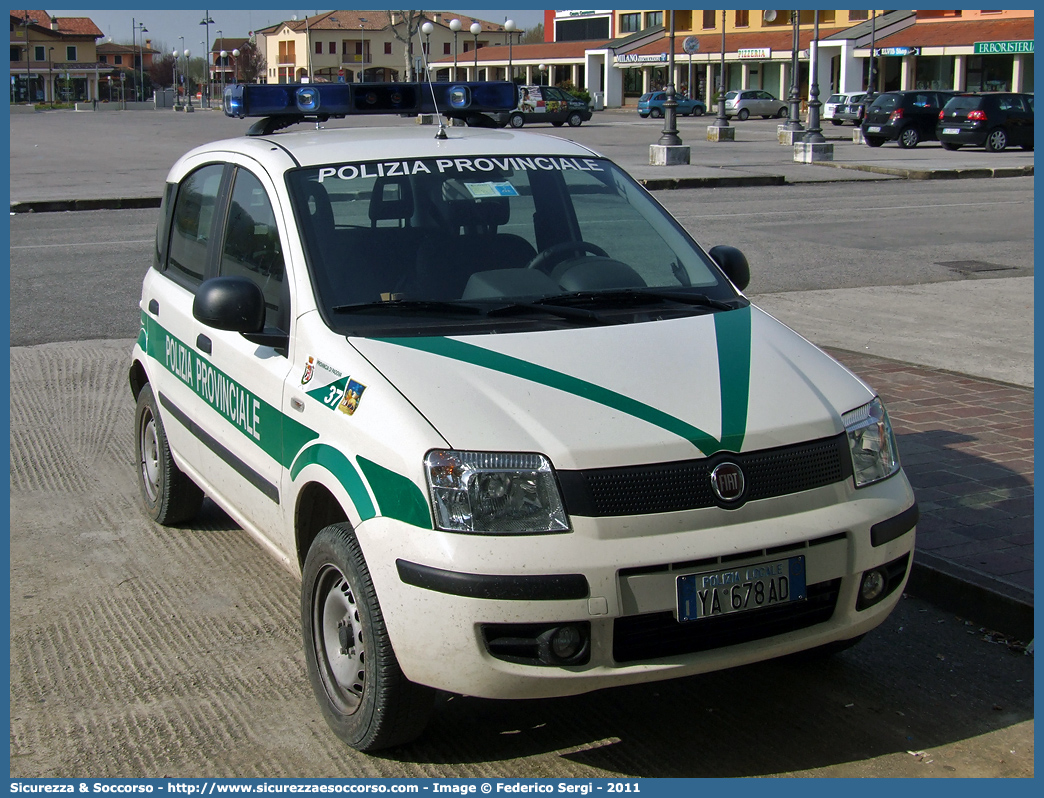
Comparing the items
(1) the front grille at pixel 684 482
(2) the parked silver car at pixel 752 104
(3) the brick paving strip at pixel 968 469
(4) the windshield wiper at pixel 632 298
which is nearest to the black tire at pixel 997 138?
(3) the brick paving strip at pixel 968 469

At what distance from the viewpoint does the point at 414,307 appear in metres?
3.86

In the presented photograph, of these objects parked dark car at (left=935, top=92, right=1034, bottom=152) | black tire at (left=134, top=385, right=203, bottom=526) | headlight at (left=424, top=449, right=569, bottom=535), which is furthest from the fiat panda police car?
parked dark car at (left=935, top=92, right=1034, bottom=152)

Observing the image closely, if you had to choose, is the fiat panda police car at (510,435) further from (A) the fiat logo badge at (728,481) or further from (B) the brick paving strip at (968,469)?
(B) the brick paving strip at (968,469)

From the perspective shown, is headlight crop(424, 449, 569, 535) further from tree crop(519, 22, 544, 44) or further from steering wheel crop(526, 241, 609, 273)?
tree crop(519, 22, 544, 44)

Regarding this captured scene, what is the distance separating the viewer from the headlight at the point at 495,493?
3.04 meters

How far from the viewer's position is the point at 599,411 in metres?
3.24

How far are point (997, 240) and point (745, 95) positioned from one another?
5203cm

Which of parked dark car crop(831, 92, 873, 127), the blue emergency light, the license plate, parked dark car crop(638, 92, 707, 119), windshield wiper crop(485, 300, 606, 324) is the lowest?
the license plate

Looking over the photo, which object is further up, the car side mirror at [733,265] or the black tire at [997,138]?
the black tire at [997,138]

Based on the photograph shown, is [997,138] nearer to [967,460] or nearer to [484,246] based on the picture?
[967,460]

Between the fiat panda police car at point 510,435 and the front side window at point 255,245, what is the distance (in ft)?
0.05


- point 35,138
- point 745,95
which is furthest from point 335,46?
point 35,138

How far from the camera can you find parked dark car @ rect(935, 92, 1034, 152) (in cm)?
3198

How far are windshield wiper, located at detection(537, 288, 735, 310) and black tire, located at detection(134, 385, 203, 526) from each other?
2.11m
